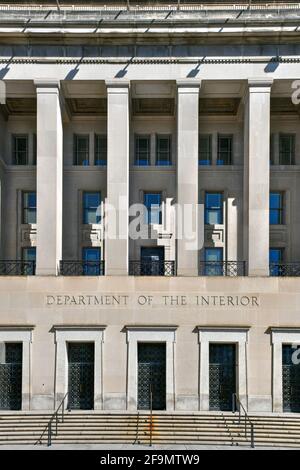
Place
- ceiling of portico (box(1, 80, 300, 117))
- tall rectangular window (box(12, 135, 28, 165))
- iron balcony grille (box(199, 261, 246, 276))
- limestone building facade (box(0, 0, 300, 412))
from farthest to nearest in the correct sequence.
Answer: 1. tall rectangular window (box(12, 135, 28, 165))
2. iron balcony grille (box(199, 261, 246, 276))
3. ceiling of portico (box(1, 80, 300, 117))
4. limestone building facade (box(0, 0, 300, 412))

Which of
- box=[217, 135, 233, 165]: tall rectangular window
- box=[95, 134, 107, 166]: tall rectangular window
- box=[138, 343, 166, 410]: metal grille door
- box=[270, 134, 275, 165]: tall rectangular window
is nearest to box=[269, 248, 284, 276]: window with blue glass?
box=[270, 134, 275, 165]: tall rectangular window

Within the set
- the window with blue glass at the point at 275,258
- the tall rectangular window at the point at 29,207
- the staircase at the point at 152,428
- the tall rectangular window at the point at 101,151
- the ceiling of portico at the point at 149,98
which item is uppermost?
the ceiling of portico at the point at 149,98

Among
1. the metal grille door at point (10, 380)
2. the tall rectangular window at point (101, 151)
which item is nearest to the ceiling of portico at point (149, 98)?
the tall rectangular window at point (101, 151)

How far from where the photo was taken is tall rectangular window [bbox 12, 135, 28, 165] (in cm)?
3167

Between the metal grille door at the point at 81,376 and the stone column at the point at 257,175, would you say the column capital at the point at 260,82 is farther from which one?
the metal grille door at the point at 81,376

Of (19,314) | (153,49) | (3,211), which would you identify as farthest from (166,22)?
(19,314)

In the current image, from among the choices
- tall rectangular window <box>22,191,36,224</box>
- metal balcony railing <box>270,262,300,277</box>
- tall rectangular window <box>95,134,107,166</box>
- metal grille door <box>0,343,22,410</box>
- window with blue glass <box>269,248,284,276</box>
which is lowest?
metal grille door <box>0,343,22,410</box>

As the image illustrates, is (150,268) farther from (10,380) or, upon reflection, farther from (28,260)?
(10,380)

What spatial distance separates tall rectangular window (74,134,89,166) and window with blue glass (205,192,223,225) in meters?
6.59

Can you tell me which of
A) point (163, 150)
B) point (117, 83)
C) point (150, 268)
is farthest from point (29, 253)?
A: point (117, 83)

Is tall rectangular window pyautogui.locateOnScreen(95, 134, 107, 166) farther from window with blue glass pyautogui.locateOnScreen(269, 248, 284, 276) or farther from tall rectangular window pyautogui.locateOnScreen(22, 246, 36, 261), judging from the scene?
window with blue glass pyautogui.locateOnScreen(269, 248, 284, 276)

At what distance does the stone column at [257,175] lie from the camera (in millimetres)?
27031

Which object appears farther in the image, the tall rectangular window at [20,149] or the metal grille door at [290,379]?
the tall rectangular window at [20,149]

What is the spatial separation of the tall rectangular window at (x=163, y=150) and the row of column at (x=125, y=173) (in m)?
4.13
